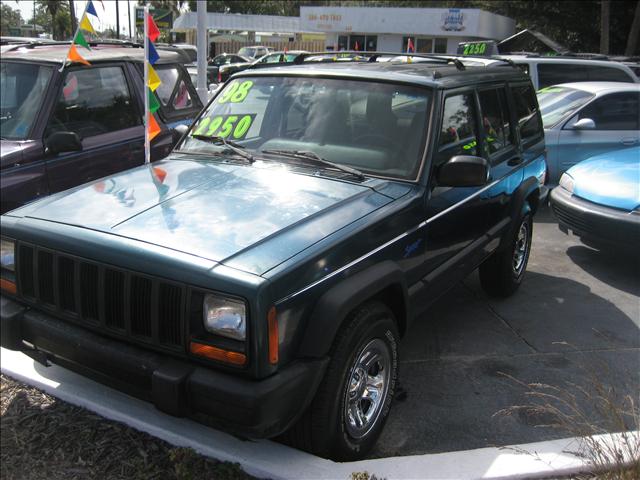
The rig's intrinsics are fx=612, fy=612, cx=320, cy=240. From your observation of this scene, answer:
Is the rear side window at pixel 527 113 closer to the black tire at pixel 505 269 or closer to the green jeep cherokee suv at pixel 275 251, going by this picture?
the black tire at pixel 505 269

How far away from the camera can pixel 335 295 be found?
2693 mm

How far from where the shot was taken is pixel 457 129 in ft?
13.0

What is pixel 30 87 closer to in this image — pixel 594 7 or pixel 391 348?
pixel 391 348

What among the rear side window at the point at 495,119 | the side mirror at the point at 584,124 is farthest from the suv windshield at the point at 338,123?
the side mirror at the point at 584,124

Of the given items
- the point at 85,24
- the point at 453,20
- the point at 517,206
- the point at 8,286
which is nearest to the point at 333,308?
the point at 8,286

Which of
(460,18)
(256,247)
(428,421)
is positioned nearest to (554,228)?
(428,421)

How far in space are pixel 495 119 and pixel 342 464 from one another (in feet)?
9.60

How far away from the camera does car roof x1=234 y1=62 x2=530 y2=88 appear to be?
12.5 feet

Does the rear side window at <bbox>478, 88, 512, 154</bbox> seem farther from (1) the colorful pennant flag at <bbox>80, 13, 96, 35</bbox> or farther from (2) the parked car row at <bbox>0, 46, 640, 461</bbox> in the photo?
(1) the colorful pennant flag at <bbox>80, 13, 96, 35</bbox>

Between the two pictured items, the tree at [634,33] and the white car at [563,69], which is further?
the tree at [634,33]

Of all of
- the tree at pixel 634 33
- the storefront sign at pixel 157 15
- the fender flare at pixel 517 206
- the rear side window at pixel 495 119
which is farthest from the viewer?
the tree at pixel 634 33

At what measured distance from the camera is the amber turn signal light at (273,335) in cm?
245

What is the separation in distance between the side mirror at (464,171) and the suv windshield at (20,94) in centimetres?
356

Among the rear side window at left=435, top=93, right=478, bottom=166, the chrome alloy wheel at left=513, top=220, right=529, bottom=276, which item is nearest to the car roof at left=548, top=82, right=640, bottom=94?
the chrome alloy wheel at left=513, top=220, right=529, bottom=276
